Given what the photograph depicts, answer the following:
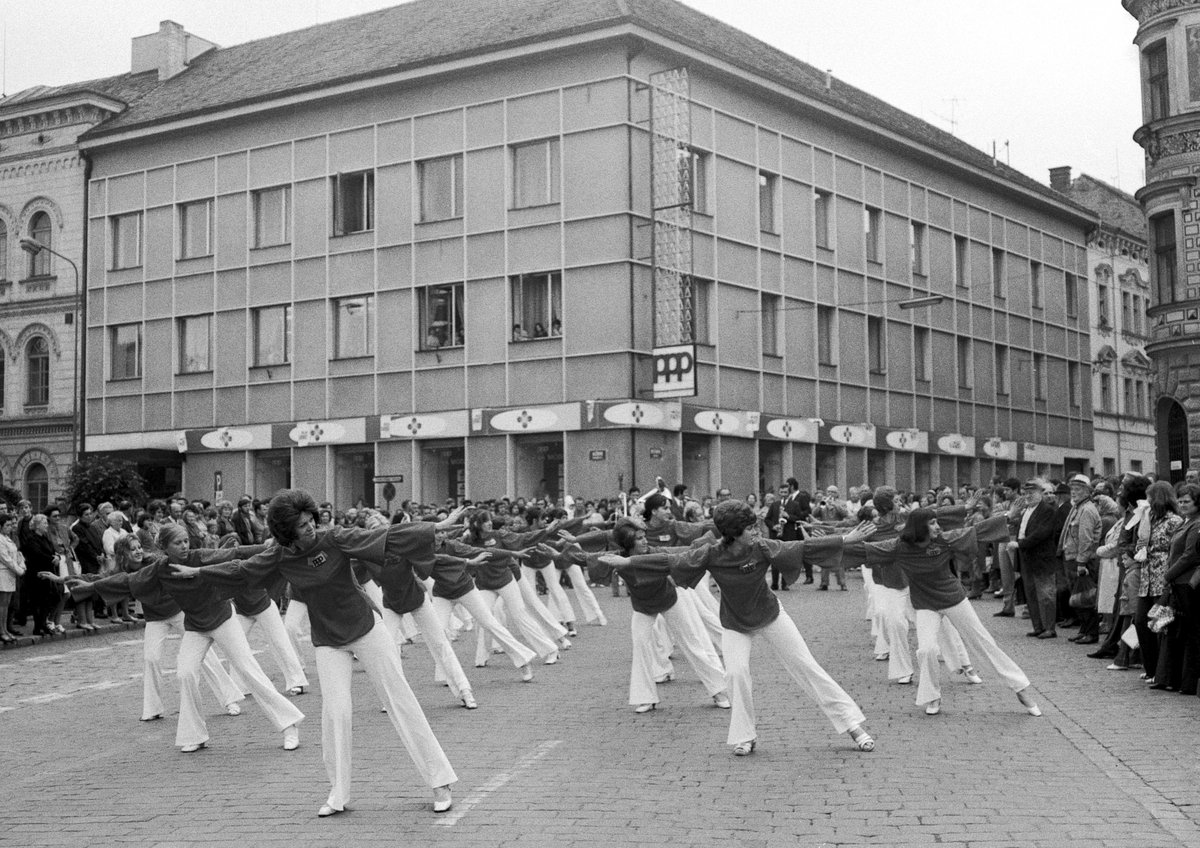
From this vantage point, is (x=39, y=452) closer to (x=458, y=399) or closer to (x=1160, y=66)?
(x=458, y=399)

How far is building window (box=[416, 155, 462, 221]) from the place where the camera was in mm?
37125

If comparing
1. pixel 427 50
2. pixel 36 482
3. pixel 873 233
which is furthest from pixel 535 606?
pixel 36 482

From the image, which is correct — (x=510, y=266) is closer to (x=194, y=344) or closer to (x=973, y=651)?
(x=194, y=344)

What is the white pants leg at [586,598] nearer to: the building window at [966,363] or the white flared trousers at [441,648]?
the white flared trousers at [441,648]

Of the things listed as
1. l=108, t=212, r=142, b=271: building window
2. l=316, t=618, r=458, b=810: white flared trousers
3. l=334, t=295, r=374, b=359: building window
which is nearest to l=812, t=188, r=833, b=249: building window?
l=334, t=295, r=374, b=359: building window

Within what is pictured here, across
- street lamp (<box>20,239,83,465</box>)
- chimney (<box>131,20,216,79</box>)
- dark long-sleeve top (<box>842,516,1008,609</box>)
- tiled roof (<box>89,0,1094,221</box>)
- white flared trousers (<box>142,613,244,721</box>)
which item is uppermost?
chimney (<box>131,20,216,79</box>)

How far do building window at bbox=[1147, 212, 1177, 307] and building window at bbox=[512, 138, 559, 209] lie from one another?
1434 cm

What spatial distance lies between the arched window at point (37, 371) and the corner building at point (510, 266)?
9.17 feet

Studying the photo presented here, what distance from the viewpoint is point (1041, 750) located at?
10.2 m

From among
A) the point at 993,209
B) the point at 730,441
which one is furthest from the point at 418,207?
the point at 993,209

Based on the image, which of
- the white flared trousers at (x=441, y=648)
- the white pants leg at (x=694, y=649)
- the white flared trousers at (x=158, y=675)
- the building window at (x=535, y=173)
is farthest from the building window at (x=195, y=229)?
the white pants leg at (x=694, y=649)

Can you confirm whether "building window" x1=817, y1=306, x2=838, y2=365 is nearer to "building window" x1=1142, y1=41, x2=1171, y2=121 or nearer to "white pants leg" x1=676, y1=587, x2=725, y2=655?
"building window" x1=1142, y1=41, x2=1171, y2=121

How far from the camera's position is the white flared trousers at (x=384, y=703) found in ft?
28.3

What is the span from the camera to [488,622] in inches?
589
